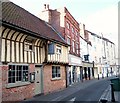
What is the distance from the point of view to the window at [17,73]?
501 inches

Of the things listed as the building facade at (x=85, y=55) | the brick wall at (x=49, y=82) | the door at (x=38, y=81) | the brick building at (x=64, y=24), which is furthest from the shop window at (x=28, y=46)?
the building facade at (x=85, y=55)

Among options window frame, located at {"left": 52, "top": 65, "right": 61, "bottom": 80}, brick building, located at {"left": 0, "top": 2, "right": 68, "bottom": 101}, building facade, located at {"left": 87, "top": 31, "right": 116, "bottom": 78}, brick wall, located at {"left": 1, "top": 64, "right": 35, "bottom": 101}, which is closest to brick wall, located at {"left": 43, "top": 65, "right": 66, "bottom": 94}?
brick building, located at {"left": 0, "top": 2, "right": 68, "bottom": 101}

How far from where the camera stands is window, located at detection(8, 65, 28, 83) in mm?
12727

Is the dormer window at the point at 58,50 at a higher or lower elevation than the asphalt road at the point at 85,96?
higher

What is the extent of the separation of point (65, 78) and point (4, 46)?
1207cm

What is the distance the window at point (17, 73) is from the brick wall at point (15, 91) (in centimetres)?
50

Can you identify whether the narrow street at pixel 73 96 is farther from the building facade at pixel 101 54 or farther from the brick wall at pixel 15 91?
the building facade at pixel 101 54

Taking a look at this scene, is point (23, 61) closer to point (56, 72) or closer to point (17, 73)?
point (17, 73)

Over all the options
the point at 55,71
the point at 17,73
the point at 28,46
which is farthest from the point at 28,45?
the point at 55,71

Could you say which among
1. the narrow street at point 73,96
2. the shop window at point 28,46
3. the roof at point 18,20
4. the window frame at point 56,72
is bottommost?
the narrow street at point 73,96

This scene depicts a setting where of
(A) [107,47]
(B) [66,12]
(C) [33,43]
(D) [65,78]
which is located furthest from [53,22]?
(A) [107,47]

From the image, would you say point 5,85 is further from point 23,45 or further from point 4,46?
point 23,45

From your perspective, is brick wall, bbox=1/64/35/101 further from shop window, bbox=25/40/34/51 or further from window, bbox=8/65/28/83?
shop window, bbox=25/40/34/51

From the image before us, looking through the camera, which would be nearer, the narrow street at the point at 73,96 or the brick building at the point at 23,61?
the brick building at the point at 23,61
